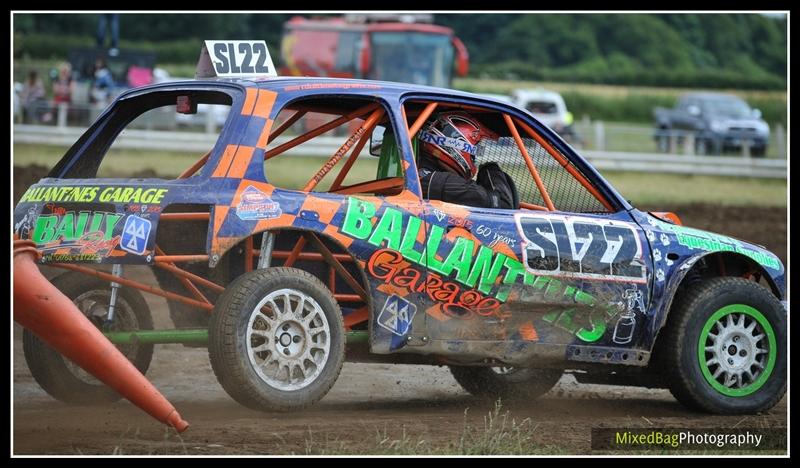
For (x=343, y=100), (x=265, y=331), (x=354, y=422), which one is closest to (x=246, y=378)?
(x=265, y=331)

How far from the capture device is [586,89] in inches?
2016

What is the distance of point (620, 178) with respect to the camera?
84.6ft

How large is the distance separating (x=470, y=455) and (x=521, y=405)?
2.38m

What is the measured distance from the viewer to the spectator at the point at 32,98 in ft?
97.9

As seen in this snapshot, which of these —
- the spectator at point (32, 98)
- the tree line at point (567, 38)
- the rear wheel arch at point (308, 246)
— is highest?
the tree line at point (567, 38)

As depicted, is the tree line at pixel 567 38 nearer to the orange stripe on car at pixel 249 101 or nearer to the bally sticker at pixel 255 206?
the orange stripe on car at pixel 249 101

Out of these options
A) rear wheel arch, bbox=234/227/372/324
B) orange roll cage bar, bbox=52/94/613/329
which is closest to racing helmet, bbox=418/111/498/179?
orange roll cage bar, bbox=52/94/613/329

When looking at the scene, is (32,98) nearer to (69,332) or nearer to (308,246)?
(308,246)

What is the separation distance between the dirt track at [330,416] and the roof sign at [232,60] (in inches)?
67.8

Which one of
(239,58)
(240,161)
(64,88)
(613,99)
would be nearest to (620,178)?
(64,88)

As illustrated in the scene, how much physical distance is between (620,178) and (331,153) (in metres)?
5.50

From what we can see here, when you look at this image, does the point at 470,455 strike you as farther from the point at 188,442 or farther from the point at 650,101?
the point at 650,101

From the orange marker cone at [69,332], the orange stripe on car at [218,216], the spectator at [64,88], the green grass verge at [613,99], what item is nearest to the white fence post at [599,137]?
the spectator at [64,88]

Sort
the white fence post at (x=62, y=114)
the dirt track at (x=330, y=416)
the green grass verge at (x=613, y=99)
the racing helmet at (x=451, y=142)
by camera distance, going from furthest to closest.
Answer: the green grass verge at (x=613, y=99)
the white fence post at (x=62, y=114)
the racing helmet at (x=451, y=142)
the dirt track at (x=330, y=416)
